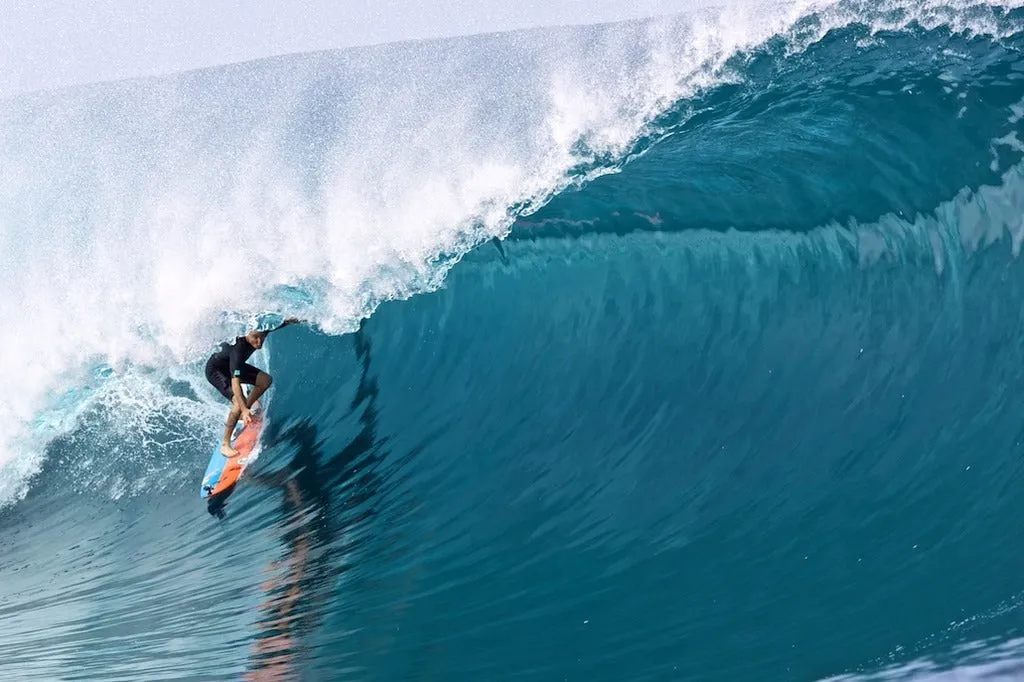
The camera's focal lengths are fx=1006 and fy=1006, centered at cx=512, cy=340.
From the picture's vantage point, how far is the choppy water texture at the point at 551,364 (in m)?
5.01

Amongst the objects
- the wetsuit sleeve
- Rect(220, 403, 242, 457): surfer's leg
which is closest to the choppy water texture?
Rect(220, 403, 242, 457): surfer's leg

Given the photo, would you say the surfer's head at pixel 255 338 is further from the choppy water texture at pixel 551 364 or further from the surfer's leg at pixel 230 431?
the choppy water texture at pixel 551 364

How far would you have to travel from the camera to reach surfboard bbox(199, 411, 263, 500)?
7.04 m

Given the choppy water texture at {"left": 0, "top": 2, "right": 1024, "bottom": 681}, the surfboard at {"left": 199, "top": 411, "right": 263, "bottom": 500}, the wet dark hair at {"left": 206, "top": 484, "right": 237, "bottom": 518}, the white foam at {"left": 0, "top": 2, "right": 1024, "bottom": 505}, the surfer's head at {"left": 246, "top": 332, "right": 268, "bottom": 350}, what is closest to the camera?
the choppy water texture at {"left": 0, "top": 2, "right": 1024, "bottom": 681}

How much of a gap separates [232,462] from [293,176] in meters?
3.15

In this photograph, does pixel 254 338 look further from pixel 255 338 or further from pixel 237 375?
pixel 237 375

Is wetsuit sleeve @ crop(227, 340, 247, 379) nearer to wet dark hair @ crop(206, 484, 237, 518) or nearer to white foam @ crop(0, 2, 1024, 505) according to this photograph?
wet dark hair @ crop(206, 484, 237, 518)

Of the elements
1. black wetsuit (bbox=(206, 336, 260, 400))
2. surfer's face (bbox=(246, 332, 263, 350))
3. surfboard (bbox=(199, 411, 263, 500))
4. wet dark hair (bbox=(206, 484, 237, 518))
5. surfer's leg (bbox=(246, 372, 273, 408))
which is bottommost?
wet dark hair (bbox=(206, 484, 237, 518))

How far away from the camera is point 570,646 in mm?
4812

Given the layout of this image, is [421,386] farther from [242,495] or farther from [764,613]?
[764,613]

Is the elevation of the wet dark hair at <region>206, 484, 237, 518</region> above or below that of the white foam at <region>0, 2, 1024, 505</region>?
below

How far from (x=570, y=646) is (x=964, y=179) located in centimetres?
413

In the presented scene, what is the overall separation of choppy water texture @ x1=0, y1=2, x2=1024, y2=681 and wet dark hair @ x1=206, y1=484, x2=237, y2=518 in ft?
0.24

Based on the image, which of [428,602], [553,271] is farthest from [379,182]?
[428,602]
